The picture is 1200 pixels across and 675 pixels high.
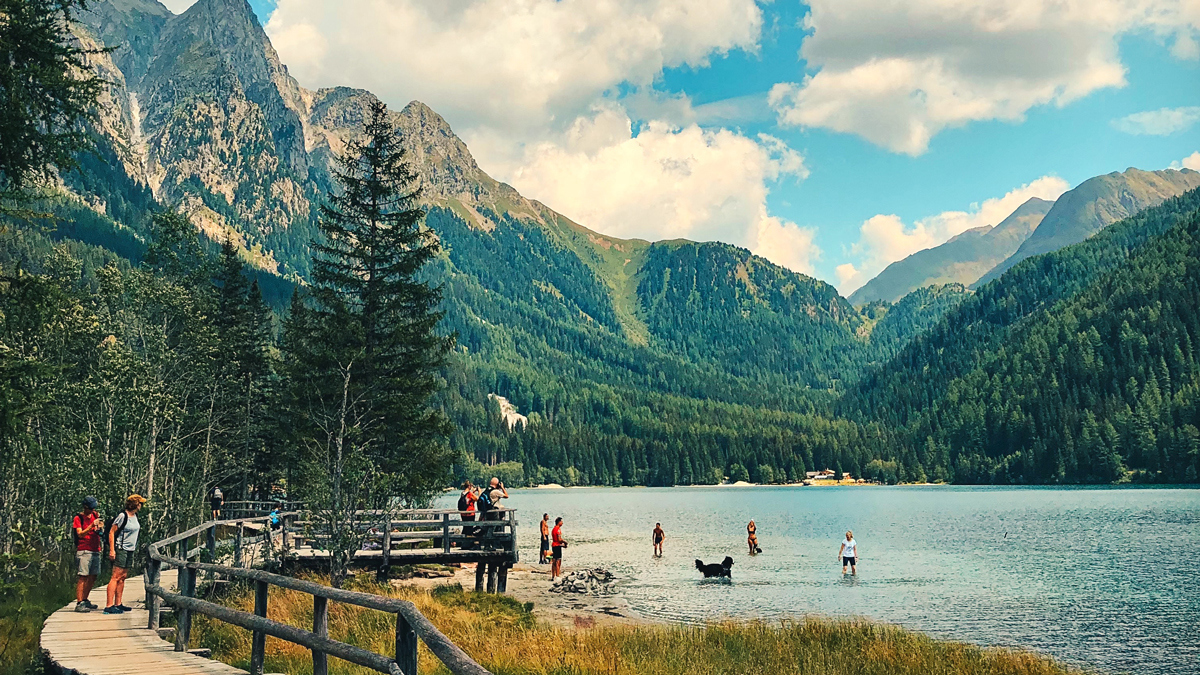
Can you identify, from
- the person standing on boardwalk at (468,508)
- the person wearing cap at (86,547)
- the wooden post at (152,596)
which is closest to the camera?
the wooden post at (152,596)

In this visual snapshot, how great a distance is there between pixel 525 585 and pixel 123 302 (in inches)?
848

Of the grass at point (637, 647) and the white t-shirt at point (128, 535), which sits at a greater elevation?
the white t-shirt at point (128, 535)

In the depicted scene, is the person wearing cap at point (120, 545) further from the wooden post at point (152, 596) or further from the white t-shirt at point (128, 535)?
the wooden post at point (152, 596)

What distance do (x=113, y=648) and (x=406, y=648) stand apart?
28.8 feet

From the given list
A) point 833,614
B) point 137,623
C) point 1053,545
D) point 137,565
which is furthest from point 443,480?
point 1053,545

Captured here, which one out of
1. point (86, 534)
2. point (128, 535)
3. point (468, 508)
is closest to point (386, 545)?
point (468, 508)

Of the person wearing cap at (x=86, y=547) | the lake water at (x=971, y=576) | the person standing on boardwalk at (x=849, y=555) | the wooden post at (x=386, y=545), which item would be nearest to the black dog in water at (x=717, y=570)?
the lake water at (x=971, y=576)

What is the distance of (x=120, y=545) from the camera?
1914 cm

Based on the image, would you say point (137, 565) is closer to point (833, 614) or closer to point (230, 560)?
point (230, 560)

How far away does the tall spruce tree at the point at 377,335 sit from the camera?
119 ft

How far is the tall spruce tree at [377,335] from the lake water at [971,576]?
38.3ft

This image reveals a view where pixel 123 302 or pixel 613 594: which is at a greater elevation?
pixel 123 302

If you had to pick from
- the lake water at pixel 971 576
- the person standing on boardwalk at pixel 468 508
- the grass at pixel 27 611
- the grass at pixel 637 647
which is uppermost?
the person standing on boardwalk at pixel 468 508

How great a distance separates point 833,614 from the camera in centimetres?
3359
